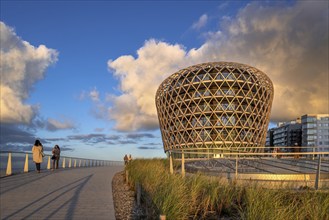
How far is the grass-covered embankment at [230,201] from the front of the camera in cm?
518

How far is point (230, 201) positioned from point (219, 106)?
62.2 metres

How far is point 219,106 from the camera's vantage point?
224ft

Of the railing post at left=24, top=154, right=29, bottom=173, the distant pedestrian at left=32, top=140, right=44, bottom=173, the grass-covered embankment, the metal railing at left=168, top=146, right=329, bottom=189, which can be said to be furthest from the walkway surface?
the railing post at left=24, top=154, right=29, bottom=173

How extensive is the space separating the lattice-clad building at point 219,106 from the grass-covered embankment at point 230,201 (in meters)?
60.2

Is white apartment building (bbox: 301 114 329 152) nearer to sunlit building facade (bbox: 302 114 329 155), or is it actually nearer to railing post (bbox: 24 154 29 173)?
sunlit building facade (bbox: 302 114 329 155)

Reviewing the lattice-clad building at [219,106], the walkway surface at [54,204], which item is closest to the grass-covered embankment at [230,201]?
the walkway surface at [54,204]

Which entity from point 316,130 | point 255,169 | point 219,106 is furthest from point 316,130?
point 255,169

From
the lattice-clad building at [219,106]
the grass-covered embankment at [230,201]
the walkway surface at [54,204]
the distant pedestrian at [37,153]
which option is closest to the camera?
the grass-covered embankment at [230,201]

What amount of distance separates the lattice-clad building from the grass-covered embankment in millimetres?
60209

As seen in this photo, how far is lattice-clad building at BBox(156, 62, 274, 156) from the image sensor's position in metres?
68.1

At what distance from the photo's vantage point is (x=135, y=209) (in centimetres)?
711

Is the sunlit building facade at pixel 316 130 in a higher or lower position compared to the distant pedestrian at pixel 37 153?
higher

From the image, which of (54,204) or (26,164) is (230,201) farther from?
(26,164)

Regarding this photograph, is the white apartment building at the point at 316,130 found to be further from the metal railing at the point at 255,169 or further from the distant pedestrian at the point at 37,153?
the distant pedestrian at the point at 37,153
